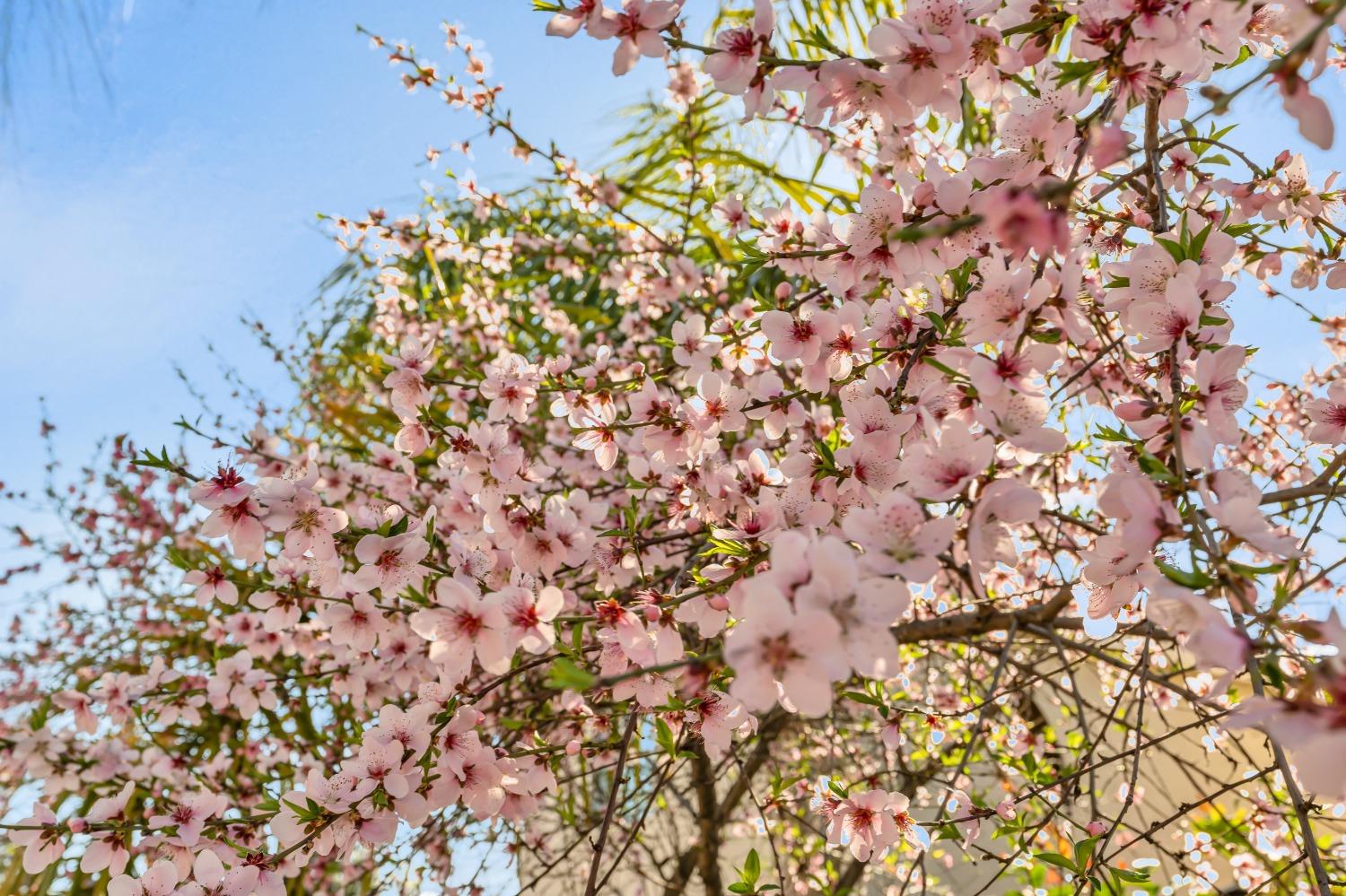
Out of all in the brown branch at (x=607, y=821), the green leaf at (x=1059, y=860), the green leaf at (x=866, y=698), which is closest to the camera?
the brown branch at (x=607, y=821)

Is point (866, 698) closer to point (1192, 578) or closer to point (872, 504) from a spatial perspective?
point (872, 504)

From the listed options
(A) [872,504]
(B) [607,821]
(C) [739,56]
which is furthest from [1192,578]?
(C) [739,56]

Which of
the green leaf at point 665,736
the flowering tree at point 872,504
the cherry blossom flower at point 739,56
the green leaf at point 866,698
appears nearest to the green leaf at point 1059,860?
the flowering tree at point 872,504

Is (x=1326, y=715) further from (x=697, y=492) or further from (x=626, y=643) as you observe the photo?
(x=697, y=492)

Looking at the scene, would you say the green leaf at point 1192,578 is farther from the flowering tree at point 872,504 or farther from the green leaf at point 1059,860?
the green leaf at point 1059,860

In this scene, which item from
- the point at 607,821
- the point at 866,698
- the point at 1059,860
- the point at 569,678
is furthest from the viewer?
the point at 866,698

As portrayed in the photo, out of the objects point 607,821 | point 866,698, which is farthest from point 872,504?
point 607,821

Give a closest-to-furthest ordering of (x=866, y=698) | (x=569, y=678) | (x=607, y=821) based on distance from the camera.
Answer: (x=569, y=678) → (x=607, y=821) → (x=866, y=698)

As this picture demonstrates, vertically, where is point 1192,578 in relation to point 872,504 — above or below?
below

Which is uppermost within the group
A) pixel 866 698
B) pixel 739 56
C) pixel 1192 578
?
pixel 739 56

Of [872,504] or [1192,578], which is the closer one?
[1192,578]

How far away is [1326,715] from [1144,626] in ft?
3.16

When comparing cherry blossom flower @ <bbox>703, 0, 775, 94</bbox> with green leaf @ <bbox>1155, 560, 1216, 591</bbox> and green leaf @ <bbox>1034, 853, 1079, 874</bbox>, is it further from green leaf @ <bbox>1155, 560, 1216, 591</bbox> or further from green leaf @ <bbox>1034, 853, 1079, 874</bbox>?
green leaf @ <bbox>1034, 853, 1079, 874</bbox>

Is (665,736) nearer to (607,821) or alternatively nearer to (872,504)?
(607,821)
